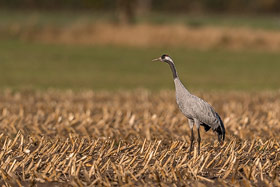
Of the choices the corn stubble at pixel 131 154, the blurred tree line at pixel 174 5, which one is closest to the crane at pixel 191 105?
the corn stubble at pixel 131 154

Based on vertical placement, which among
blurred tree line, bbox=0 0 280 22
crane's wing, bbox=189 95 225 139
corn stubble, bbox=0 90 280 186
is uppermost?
crane's wing, bbox=189 95 225 139

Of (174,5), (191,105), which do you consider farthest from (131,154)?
(174,5)

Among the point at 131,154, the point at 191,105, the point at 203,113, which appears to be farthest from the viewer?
the point at 131,154

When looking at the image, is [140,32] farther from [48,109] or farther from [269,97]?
[48,109]

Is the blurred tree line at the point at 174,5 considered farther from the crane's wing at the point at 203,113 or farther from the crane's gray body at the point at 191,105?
the crane's gray body at the point at 191,105

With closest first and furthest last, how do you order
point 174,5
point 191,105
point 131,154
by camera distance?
point 191,105 < point 131,154 < point 174,5

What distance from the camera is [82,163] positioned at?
32.0 ft

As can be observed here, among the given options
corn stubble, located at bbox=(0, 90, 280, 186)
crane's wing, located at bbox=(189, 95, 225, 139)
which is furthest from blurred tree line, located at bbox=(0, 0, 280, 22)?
crane's wing, located at bbox=(189, 95, 225, 139)

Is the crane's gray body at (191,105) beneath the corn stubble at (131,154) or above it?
above

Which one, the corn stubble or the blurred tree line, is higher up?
the corn stubble

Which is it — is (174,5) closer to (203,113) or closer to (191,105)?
(203,113)

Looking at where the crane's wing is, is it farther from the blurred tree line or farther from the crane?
the blurred tree line

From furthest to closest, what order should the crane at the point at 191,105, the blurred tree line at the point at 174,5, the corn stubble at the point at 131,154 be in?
the blurred tree line at the point at 174,5 → the crane at the point at 191,105 → the corn stubble at the point at 131,154

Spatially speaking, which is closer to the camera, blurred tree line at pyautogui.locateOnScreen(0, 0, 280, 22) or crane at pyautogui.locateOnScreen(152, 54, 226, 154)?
crane at pyautogui.locateOnScreen(152, 54, 226, 154)
